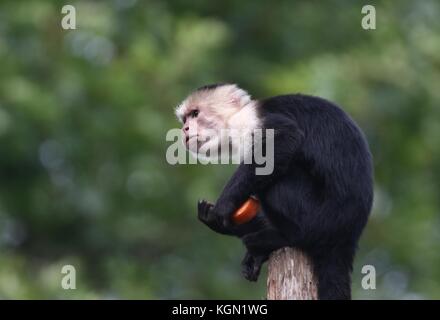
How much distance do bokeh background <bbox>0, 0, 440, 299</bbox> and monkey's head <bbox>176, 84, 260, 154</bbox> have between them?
516 cm

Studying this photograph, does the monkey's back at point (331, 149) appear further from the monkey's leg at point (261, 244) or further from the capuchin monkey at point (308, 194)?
the monkey's leg at point (261, 244)

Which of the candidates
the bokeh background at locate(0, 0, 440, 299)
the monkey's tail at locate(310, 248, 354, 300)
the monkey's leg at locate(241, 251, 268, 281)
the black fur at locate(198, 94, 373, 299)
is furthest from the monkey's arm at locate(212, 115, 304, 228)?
the bokeh background at locate(0, 0, 440, 299)

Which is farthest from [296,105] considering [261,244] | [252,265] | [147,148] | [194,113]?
[147,148]

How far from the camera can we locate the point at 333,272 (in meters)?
6.38

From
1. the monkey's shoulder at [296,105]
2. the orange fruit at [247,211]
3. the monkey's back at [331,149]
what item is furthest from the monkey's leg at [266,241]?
the monkey's shoulder at [296,105]

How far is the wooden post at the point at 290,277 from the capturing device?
6.11 meters

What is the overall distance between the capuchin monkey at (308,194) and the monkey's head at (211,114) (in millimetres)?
347

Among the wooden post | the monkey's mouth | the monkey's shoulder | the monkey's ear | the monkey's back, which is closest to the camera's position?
the wooden post

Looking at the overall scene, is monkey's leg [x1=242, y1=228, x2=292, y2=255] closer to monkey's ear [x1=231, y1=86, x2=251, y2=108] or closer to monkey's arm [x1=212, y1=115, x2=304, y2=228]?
monkey's arm [x1=212, y1=115, x2=304, y2=228]

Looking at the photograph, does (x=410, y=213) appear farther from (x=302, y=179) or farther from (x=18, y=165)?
(x=302, y=179)

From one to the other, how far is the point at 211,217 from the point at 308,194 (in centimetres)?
61

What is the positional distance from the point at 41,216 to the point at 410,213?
471 centimetres

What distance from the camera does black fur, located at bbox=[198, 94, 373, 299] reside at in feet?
20.8

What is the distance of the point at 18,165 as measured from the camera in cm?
1422
